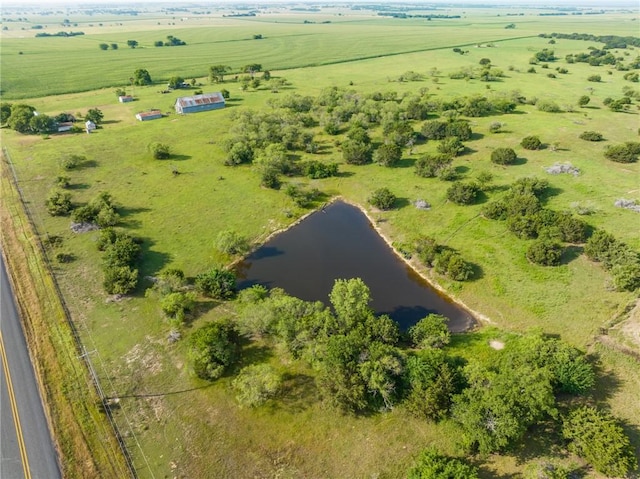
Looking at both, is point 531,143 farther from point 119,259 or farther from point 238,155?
point 119,259

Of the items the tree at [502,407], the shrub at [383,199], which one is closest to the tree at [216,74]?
the shrub at [383,199]

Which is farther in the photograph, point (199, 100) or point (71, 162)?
point (199, 100)

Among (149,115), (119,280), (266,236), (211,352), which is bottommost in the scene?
(266,236)

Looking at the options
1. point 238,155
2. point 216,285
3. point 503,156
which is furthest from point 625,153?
point 216,285

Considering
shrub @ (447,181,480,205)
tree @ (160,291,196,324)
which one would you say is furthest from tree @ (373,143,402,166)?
tree @ (160,291,196,324)

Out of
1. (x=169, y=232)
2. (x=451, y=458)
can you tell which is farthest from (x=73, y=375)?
(x=451, y=458)

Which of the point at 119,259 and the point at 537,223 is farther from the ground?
the point at 119,259

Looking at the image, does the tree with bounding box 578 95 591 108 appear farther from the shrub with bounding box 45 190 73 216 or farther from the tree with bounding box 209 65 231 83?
the shrub with bounding box 45 190 73 216

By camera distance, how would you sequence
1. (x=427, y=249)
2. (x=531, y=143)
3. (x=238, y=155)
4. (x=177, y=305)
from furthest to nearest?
(x=531, y=143) < (x=238, y=155) < (x=427, y=249) < (x=177, y=305)

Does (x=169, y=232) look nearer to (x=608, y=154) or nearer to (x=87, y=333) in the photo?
(x=87, y=333)
